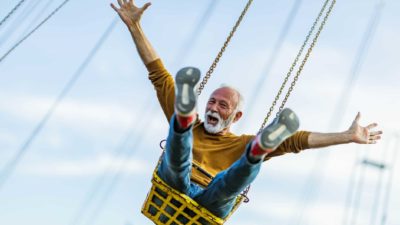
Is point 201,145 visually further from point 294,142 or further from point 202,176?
point 294,142

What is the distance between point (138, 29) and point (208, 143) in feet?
3.64

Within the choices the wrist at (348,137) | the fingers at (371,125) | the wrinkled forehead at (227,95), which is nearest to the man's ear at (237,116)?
the wrinkled forehead at (227,95)

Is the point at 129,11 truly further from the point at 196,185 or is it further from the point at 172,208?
the point at 172,208

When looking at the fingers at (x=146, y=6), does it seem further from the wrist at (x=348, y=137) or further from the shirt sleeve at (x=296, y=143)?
the wrist at (x=348, y=137)

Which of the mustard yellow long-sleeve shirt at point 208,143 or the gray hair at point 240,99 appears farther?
the gray hair at point 240,99

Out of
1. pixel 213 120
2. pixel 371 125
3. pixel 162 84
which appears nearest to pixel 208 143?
pixel 213 120

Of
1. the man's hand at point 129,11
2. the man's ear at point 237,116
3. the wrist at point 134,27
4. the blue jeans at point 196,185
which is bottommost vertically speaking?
the blue jeans at point 196,185

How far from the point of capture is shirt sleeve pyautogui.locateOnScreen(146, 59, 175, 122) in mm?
4926

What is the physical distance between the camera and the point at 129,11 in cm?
514

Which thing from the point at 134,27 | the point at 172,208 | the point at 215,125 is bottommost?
the point at 172,208

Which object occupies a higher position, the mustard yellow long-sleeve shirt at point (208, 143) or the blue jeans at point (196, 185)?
the mustard yellow long-sleeve shirt at point (208, 143)

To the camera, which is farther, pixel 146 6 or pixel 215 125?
pixel 146 6

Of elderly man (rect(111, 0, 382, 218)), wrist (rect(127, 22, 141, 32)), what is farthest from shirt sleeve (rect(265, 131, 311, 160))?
wrist (rect(127, 22, 141, 32))

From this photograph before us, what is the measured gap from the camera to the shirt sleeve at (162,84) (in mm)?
4926
